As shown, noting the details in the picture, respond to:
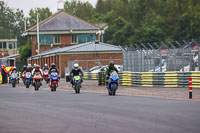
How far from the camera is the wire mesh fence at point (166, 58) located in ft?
103

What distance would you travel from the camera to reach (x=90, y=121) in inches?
530

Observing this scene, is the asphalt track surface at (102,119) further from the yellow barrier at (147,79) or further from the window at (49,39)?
the window at (49,39)

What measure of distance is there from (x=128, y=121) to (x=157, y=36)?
3599 inches

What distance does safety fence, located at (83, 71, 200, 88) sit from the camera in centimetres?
3066

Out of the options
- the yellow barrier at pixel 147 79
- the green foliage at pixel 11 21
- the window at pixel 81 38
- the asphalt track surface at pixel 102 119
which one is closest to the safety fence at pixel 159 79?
the yellow barrier at pixel 147 79

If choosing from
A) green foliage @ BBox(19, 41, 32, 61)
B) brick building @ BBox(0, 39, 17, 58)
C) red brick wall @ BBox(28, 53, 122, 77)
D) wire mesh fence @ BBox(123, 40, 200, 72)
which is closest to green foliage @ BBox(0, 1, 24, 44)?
brick building @ BBox(0, 39, 17, 58)

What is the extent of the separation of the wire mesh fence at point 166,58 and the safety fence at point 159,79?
2.56 ft

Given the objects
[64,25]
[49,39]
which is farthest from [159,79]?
[64,25]

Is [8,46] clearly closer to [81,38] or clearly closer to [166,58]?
[81,38]

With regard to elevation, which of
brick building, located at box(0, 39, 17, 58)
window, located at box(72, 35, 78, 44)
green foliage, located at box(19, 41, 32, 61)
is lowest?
green foliage, located at box(19, 41, 32, 61)

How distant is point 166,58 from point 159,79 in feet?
5.06

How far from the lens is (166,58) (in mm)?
33562

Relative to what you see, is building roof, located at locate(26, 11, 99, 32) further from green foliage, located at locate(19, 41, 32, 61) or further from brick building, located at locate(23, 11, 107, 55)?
green foliage, located at locate(19, 41, 32, 61)

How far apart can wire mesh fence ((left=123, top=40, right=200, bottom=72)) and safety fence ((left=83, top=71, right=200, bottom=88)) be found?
78 centimetres
